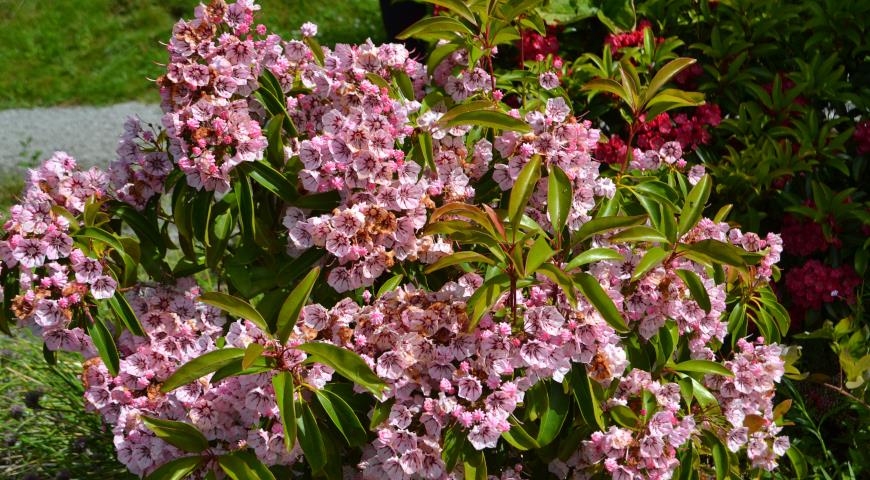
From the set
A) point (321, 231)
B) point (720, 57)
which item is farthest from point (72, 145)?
point (321, 231)

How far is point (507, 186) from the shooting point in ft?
6.82

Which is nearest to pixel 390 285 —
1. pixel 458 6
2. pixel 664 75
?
pixel 458 6

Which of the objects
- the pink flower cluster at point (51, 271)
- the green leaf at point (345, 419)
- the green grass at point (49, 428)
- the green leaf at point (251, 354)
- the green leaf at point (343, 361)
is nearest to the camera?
the green leaf at point (251, 354)

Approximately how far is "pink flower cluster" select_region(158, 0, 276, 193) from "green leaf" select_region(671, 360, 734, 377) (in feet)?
3.33

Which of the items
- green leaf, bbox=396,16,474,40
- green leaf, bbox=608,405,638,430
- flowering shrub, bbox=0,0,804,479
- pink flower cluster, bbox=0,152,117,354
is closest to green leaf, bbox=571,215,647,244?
flowering shrub, bbox=0,0,804,479

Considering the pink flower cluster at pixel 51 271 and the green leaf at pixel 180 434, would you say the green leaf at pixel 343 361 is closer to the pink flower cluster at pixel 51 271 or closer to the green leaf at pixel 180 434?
the green leaf at pixel 180 434

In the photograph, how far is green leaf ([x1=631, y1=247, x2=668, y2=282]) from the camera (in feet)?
6.04

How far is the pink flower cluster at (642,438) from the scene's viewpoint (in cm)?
189

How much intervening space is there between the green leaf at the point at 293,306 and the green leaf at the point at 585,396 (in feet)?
1.88

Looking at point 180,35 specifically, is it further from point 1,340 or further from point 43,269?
point 1,340

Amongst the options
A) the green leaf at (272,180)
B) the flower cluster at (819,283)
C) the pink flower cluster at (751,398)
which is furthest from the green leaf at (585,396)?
the flower cluster at (819,283)

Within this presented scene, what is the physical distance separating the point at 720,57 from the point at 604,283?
1.68 metres

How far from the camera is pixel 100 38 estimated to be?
759 cm

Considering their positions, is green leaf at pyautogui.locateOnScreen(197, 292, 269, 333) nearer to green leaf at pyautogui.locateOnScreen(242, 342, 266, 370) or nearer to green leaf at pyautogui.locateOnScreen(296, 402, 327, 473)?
green leaf at pyautogui.locateOnScreen(242, 342, 266, 370)
